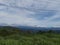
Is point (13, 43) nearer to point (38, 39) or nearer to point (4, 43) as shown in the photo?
point (4, 43)

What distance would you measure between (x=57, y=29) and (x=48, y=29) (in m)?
0.58

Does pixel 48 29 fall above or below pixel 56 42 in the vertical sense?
above

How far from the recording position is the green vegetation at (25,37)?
9281 millimetres

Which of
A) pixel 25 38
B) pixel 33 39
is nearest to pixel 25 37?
pixel 25 38

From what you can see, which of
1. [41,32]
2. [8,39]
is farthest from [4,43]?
[41,32]

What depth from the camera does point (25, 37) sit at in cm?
1002

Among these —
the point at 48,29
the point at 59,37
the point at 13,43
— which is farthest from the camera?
the point at 59,37

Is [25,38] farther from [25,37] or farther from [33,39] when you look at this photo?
[33,39]

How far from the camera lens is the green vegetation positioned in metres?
9.28

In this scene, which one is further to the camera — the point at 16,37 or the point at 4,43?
the point at 16,37

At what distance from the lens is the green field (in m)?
9.27

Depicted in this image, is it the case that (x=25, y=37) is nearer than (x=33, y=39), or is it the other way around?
(x=33, y=39)

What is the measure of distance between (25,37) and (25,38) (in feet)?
0.33

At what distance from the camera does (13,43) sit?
357 inches
